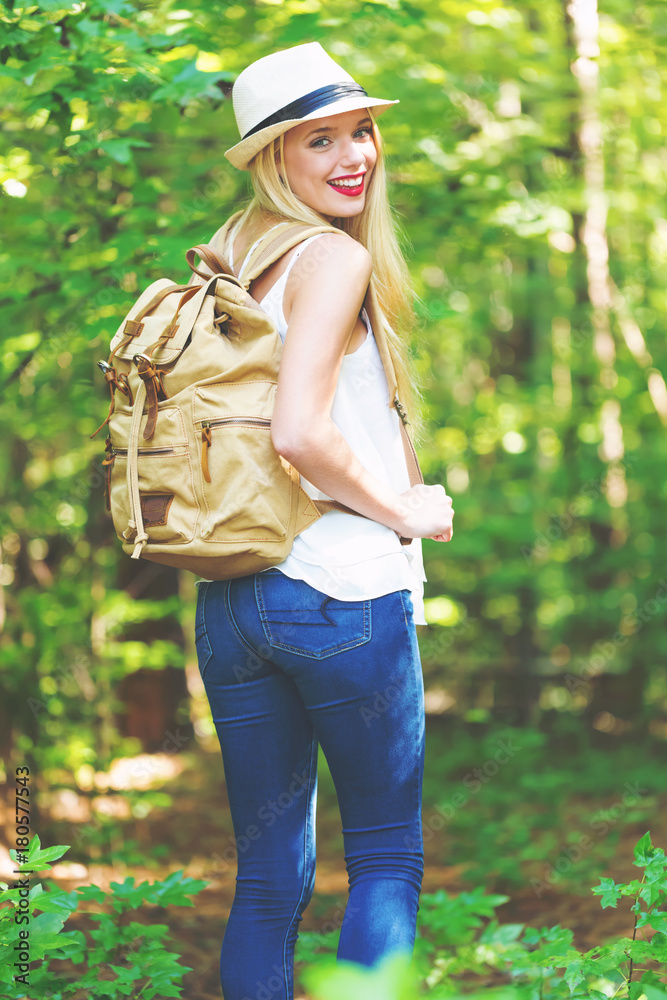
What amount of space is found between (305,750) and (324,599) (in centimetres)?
37

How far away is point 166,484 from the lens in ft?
5.30

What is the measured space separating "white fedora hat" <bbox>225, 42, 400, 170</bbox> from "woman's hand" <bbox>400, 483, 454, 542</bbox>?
0.75 meters

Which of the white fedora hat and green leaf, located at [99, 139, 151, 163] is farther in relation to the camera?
green leaf, located at [99, 139, 151, 163]

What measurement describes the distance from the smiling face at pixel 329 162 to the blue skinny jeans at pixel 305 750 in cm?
76

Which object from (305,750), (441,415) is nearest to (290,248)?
(305,750)

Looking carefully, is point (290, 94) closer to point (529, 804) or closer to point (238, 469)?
point (238, 469)

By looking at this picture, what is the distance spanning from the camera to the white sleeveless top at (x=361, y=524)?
1582 mm

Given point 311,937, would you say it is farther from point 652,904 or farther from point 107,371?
point 107,371

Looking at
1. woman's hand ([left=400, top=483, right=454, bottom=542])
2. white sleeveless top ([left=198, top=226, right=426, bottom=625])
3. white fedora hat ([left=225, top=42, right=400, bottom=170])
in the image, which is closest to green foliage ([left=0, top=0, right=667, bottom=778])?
white fedora hat ([left=225, top=42, right=400, bottom=170])

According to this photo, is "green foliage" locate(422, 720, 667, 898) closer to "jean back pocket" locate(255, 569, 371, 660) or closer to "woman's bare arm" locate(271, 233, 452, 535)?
"jean back pocket" locate(255, 569, 371, 660)

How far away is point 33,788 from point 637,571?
4038mm

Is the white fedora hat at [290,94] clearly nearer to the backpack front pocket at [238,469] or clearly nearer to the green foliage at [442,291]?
the backpack front pocket at [238,469]

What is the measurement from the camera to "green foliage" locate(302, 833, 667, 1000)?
2.11 feet

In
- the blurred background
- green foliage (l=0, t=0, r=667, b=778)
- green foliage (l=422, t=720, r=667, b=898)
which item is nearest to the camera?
green foliage (l=0, t=0, r=667, b=778)
